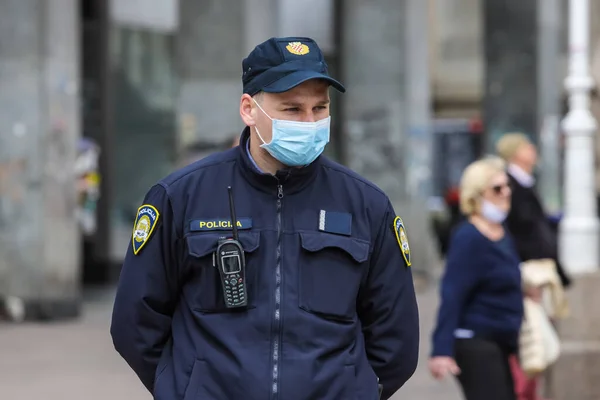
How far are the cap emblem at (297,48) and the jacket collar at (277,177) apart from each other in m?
0.29

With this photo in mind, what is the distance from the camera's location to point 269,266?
11.9 ft

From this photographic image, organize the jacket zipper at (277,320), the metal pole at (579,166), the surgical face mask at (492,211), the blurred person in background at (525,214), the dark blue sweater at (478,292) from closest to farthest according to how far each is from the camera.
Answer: the jacket zipper at (277,320)
the dark blue sweater at (478,292)
the surgical face mask at (492,211)
the blurred person in background at (525,214)
the metal pole at (579,166)

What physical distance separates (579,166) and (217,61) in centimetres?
686

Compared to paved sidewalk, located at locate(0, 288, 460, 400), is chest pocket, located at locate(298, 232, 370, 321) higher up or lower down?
higher up

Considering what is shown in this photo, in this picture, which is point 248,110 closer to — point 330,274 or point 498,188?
point 330,274

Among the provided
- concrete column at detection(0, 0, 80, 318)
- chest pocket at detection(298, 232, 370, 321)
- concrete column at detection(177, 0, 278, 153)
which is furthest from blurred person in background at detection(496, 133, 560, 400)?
concrete column at detection(177, 0, 278, 153)

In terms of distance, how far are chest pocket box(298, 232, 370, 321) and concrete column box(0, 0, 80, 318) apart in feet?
35.3

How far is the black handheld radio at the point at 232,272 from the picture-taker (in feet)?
11.7

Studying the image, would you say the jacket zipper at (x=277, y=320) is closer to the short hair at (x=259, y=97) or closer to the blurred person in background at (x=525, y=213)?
the short hair at (x=259, y=97)

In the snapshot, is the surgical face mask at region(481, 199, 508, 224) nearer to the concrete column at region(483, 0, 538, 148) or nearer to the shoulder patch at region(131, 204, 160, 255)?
the shoulder patch at region(131, 204, 160, 255)

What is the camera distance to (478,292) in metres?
6.68

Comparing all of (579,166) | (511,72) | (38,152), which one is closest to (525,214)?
(579,166)

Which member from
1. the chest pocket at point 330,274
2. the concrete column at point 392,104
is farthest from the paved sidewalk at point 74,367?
the chest pocket at point 330,274

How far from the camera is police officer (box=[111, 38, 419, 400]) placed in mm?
3580
